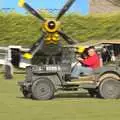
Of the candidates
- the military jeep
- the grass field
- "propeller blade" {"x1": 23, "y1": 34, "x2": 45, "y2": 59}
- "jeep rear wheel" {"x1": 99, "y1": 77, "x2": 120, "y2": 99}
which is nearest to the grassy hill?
"propeller blade" {"x1": 23, "y1": 34, "x2": 45, "y2": 59}

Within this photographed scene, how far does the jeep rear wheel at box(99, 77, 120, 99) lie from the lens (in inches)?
669

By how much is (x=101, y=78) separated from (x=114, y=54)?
28.9ft

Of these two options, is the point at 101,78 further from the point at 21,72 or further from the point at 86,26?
the point at 86,26

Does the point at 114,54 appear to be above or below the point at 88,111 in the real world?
above

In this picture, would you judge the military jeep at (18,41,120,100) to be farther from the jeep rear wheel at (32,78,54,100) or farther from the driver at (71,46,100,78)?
the driver at (71,46,100,78)

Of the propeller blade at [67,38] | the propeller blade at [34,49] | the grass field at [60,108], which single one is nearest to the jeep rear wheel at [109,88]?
the grass field at [60,108]

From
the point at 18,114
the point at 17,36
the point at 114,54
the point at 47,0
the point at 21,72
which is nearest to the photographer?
the point at 18,114

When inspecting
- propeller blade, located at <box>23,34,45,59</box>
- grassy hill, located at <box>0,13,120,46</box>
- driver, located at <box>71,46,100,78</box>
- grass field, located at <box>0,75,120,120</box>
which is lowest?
grass field, located at <box>0,75,120,120</box>

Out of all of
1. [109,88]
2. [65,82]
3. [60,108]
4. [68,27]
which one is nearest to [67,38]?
[68,27]

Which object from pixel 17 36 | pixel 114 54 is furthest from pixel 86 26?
pixel 114 54

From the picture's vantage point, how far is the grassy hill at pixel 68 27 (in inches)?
1379

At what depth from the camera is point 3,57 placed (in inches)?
1278

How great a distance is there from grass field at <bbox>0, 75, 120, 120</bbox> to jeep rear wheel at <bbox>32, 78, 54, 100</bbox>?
0.80 feet

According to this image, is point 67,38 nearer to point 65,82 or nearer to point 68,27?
point 68,27
